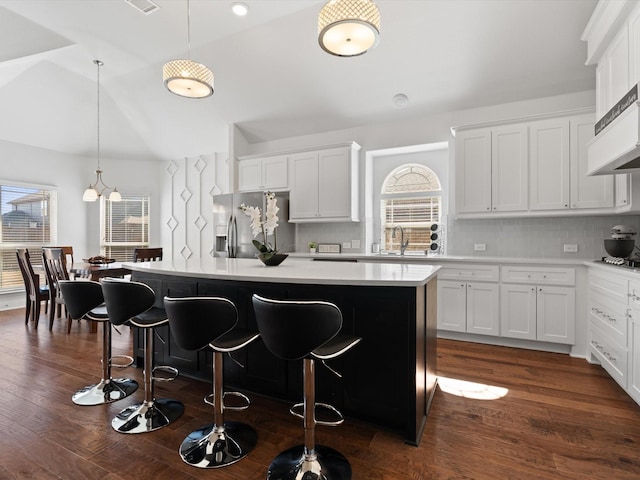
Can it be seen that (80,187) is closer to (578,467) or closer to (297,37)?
(297,37)

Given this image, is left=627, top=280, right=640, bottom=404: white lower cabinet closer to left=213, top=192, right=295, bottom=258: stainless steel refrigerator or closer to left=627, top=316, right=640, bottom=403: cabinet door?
left=627, top=316, right=640, bottom=403: cabinet door

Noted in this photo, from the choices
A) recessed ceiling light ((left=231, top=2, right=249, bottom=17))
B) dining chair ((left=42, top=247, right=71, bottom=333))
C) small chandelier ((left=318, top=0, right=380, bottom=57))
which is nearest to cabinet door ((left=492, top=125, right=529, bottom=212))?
small chandelier ((left=318, top=0, right=380, bottom=57))

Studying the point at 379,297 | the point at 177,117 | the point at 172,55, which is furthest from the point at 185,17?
the point at 379,297

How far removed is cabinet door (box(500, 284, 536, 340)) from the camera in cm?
349

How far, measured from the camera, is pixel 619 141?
2252 millimetres

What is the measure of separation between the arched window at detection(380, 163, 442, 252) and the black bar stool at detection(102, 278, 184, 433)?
3534 mm

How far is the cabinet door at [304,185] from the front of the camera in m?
4.92

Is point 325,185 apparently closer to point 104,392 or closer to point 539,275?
point 539,275

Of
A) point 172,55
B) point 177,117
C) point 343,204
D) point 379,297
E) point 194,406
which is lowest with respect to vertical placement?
point 194,406

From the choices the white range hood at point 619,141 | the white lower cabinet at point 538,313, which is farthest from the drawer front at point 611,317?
the white range hood at point 619,141

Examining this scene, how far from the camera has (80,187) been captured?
6.63 metres

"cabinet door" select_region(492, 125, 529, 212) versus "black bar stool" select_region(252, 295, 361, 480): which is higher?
"cabinet door" select_region(492, 125, 529, 212)

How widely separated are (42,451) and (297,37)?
4.35m

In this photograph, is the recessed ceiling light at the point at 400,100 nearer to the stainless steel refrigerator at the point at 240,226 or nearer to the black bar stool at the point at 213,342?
the stainless steel refrigerator at the point at 240,226
